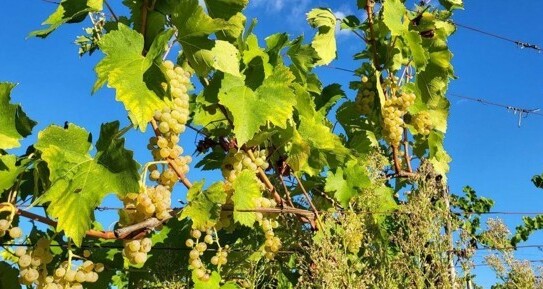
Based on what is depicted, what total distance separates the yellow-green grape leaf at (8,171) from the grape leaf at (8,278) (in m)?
0.53

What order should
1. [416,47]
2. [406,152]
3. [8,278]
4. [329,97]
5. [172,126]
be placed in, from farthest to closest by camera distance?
[406,152], [329,97], [416,47], [8,278], [172,126]

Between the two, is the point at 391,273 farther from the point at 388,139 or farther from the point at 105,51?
the point at 388,139

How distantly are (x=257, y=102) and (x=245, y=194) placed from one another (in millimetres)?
368

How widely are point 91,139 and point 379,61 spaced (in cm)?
238

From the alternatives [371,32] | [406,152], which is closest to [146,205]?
[371,32]

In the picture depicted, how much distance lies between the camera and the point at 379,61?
13.3 ft

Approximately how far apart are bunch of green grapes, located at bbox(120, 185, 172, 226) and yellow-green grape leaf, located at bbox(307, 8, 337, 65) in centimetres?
188

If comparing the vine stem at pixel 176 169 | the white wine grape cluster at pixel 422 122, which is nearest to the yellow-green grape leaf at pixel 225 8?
the vine stem at pixel 176 169

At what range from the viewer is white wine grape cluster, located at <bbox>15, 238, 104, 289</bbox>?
205 centimetres

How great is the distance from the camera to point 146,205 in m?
2.14

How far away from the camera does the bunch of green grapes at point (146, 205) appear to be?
A: 215cm

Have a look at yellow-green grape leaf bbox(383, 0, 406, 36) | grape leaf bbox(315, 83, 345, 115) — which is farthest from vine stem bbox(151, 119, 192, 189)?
yellow-green grape leaf bbox(383, 0, 406, 36)

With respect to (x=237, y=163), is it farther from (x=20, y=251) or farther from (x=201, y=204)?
(x=20, y=251)

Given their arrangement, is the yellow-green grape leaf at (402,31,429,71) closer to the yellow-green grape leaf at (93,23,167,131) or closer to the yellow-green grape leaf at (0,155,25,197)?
the yellow-green grape leaf at (93,23,167,131)
